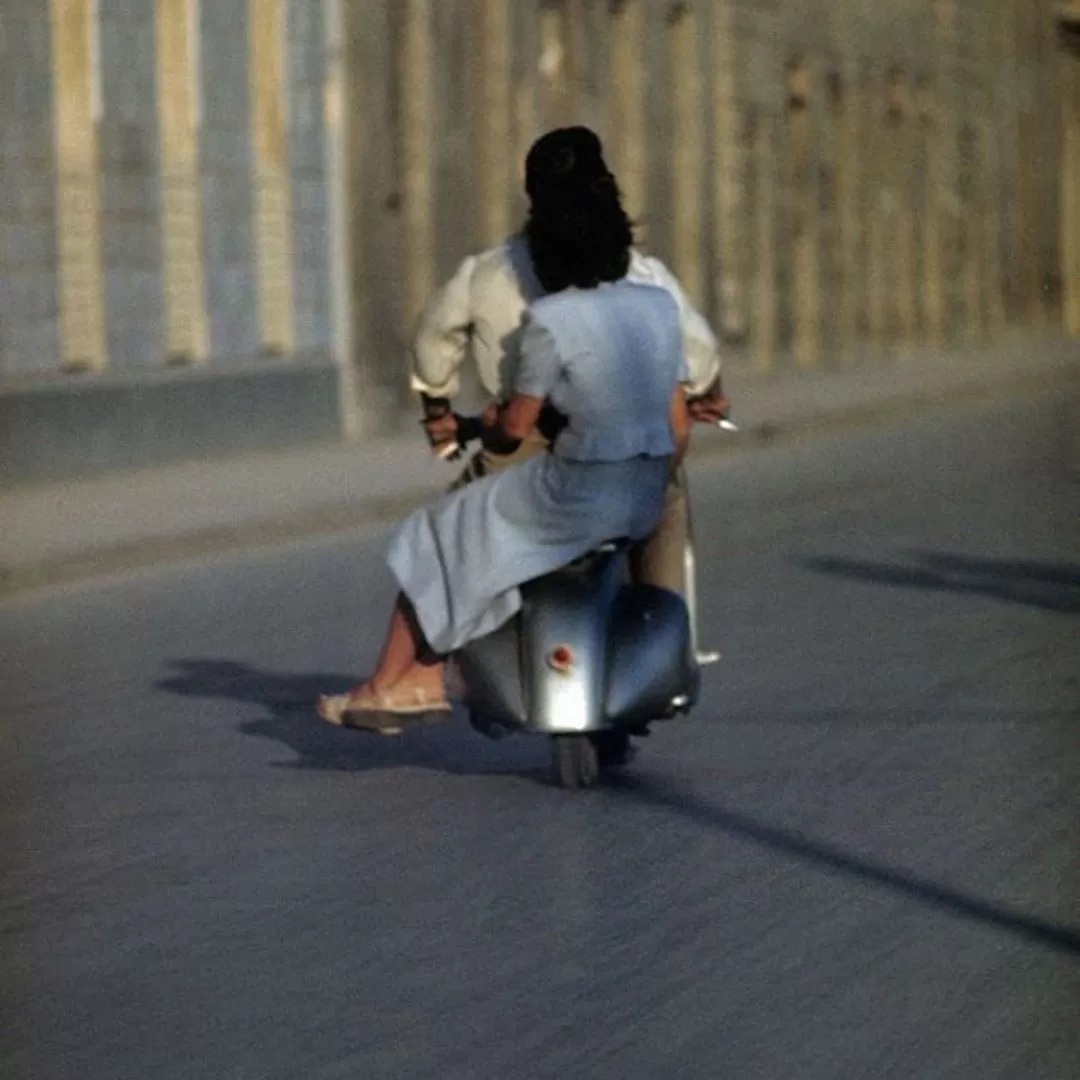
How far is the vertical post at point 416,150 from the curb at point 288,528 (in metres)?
2.97

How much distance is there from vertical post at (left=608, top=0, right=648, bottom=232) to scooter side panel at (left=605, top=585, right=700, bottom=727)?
1034 inches

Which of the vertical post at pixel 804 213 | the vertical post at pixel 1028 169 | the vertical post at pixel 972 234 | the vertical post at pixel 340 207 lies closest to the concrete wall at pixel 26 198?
the vertical post at pixel 340 207

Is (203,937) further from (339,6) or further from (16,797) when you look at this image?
(339,6)

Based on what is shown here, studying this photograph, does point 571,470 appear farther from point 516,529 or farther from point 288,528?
point 288,528

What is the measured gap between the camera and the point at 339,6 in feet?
94.9

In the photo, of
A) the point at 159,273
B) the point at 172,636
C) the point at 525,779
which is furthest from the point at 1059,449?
the point at 525,779

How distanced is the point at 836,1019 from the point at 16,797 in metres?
3.75

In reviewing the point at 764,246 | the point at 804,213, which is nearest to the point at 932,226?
the point at 804,213

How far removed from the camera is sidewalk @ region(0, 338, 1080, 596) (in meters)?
18.5

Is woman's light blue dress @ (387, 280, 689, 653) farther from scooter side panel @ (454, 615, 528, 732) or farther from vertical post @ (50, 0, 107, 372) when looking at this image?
vertical post @ (50, 0, 107, 372)

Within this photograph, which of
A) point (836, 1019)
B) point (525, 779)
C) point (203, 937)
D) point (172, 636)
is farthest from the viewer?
point (172, 636)

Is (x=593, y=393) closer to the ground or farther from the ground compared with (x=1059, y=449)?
farther from the ground

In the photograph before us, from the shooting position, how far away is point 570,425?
9.81 m

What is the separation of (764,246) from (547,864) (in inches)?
1277
